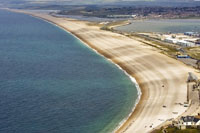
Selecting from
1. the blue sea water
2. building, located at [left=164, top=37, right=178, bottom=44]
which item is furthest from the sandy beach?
building, located at [left=164, top=37, right=178, bottom=44]

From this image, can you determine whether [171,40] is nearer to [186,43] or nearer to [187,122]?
[186,43]

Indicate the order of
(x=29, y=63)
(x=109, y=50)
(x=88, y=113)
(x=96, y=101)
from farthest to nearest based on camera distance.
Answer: (x=109, y=50) < (x=29, y=63) < (x=96, y=101) < (x=88, y=113)

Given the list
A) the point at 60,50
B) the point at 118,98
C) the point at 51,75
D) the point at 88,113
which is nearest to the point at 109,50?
the point at 60,50

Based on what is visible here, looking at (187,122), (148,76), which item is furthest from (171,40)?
(187,122)

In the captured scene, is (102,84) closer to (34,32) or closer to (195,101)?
(195,101)

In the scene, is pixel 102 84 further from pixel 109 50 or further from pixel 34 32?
pixel 34 32

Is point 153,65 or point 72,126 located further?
point 153,65

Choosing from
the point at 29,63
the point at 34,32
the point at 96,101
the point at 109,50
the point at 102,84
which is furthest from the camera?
the point at 34,32
